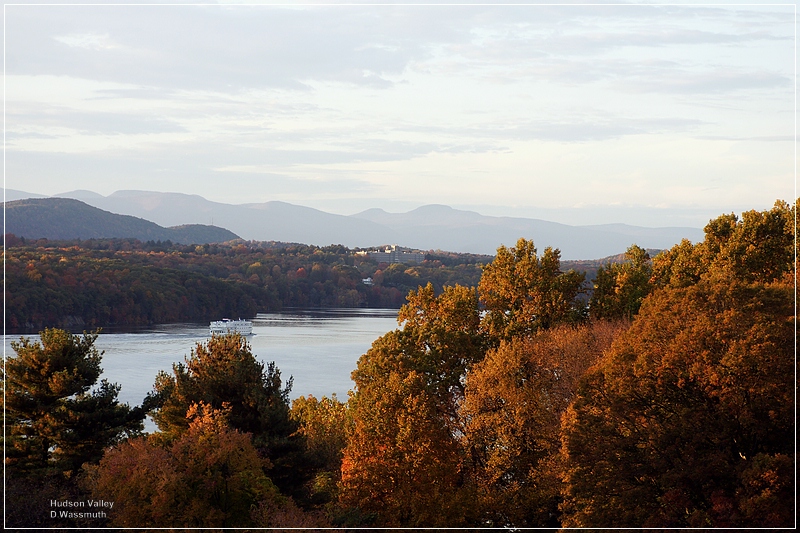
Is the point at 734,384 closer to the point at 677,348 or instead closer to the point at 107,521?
the point at 677,348

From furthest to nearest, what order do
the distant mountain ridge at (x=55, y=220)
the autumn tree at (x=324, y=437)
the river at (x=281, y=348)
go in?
the distant mountain ridge at (x=55, y=220) < the river at (x=281, y=348) < the autumn tree at (x=324, y=437)

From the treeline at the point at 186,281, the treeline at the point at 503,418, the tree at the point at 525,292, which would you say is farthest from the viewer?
the treeline at the point at 186,281

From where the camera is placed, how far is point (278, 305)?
111 m

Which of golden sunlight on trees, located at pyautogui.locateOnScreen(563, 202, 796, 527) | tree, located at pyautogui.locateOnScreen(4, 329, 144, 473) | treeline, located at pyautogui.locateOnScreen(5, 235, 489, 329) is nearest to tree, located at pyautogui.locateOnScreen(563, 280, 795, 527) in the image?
golden sunlight on trees, located at pyautogui.locateOnScreen(563, 202, 796, 527)

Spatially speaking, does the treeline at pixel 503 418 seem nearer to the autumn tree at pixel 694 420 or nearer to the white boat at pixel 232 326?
the autumn tree at pixel 694 420

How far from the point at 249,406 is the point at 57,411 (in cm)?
486

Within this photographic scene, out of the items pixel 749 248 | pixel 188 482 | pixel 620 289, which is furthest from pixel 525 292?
pixel 188 482

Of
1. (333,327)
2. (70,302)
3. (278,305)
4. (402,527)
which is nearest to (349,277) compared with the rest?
(278,305)

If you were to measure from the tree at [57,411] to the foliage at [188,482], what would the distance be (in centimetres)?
287

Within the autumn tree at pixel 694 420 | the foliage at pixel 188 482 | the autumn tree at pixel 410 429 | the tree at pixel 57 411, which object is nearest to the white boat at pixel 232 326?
the autumn tree at pixel 410 429

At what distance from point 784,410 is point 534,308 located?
39.5 feet

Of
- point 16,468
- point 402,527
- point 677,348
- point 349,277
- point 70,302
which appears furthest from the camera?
point 349,277

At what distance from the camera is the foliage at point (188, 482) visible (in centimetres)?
1631

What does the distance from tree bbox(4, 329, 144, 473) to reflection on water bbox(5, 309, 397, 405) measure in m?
16.8
